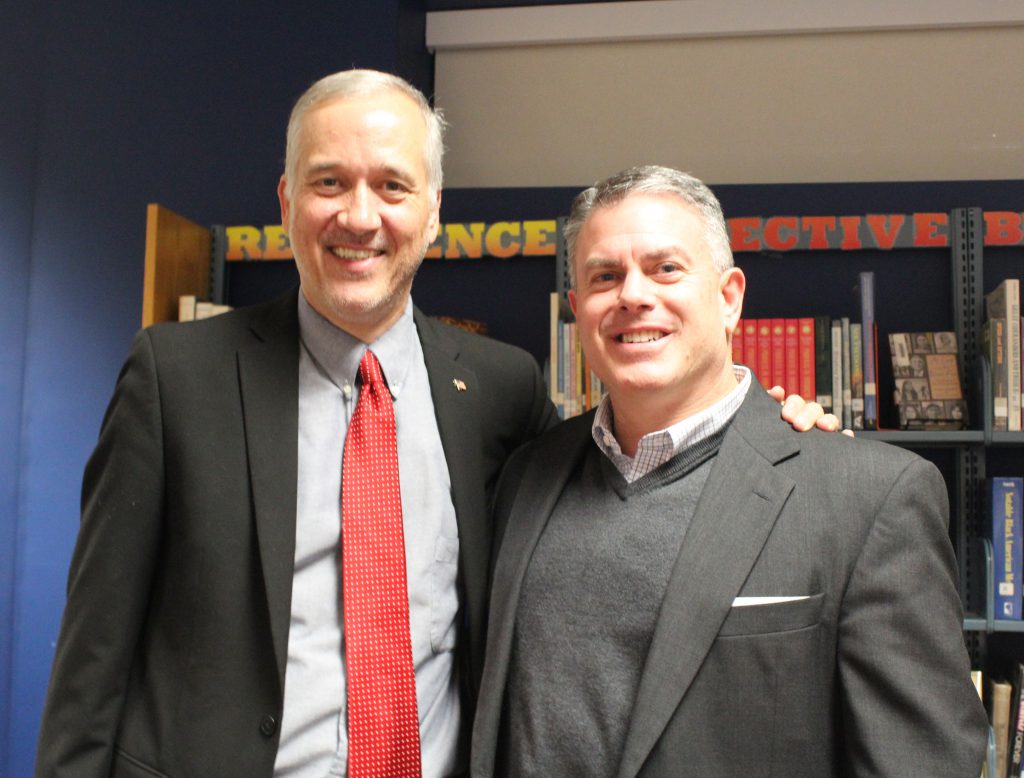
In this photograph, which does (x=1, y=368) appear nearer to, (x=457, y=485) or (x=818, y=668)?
(x=457, y=485)

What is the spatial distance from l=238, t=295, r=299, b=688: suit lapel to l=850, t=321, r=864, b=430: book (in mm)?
1799

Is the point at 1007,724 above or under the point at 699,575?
under

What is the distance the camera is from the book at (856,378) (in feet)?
8.20

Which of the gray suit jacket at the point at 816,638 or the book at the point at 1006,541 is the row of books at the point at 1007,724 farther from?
the gray suit jacket at the point at 816,638

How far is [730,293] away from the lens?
4.59 feet

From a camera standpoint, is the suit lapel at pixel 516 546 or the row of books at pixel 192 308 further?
the row of books at pixel 192 308

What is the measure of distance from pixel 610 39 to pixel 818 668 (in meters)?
2.93

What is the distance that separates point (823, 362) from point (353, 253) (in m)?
1.71

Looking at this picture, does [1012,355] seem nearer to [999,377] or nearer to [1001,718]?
[999,377]

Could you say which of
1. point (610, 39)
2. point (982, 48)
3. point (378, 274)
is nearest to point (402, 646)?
point (378, 274)

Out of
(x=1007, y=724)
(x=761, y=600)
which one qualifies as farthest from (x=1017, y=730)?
(x=761, y=600)

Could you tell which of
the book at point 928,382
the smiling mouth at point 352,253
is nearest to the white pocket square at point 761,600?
the smiling mouth at point 352,253

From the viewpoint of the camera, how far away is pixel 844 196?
2.93 m

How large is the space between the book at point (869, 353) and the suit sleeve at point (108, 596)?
2.06m
